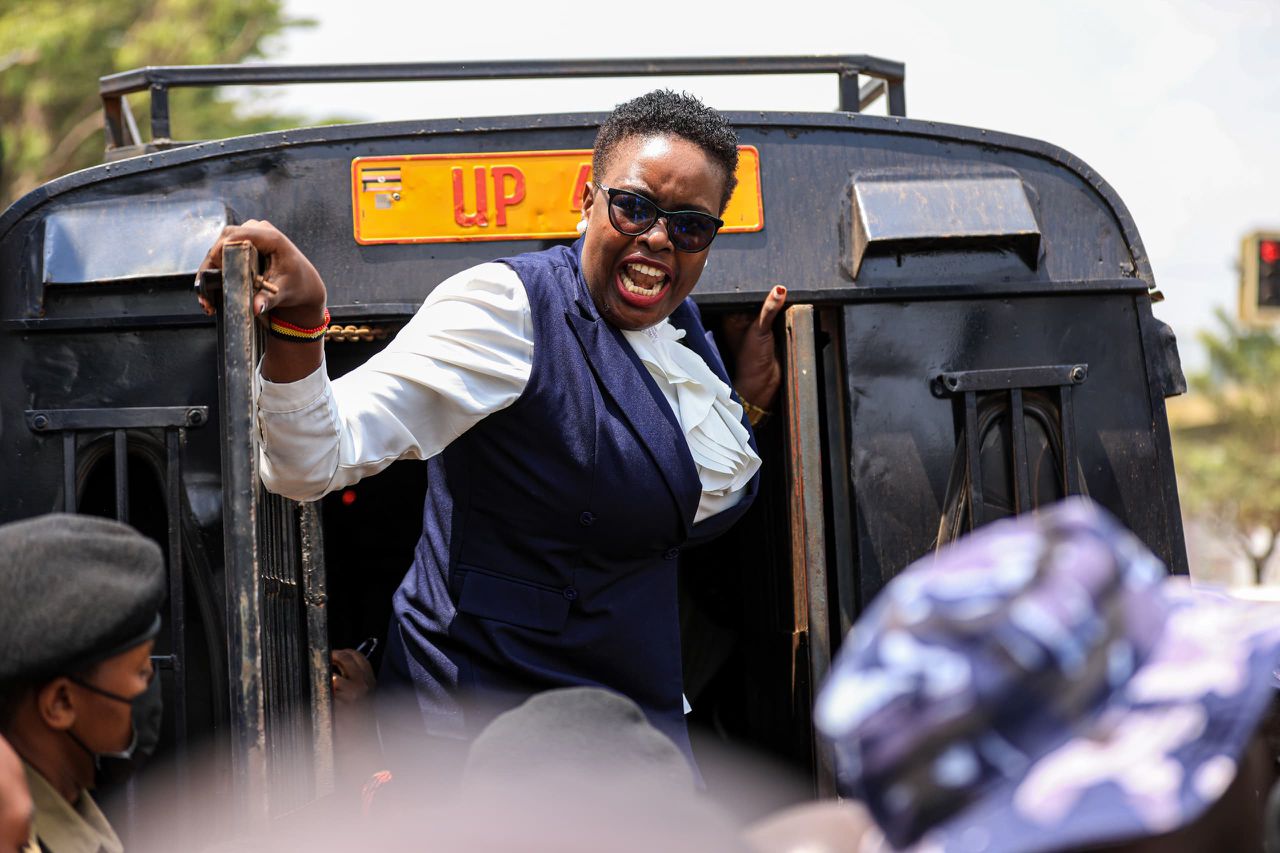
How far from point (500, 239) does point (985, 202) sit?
124cm

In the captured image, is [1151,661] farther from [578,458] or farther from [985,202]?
[985,202]

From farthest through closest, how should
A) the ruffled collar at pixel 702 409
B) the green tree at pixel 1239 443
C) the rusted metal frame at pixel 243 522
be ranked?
the green tree at pixel 1239 443
the ruffled collar at pixel 702 409
the rusted metal frame at pixel 243 522

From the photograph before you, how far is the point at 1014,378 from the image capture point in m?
3.54

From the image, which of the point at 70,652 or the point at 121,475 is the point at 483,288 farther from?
the point at 70,652

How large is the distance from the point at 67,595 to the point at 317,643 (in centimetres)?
148

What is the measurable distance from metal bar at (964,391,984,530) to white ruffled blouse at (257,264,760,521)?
30.5 inches

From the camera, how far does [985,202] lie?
3619 millimetres

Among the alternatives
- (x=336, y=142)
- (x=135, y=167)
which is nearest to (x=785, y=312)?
(x=336, y=142)

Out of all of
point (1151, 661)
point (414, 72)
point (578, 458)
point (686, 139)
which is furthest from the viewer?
point (414, 72)

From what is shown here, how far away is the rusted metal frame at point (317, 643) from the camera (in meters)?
3.18

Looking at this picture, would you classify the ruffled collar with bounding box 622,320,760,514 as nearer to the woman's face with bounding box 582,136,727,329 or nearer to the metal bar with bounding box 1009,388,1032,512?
the woman's face with bounding box 582,136,727,329

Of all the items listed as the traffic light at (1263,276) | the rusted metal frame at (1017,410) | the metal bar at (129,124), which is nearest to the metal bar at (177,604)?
the metal bar at (129,124)

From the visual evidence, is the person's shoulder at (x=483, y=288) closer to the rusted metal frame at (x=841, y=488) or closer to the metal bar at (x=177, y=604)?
the metal bar at (x=177, y=604)

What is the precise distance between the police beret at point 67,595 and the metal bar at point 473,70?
221 centimetres
